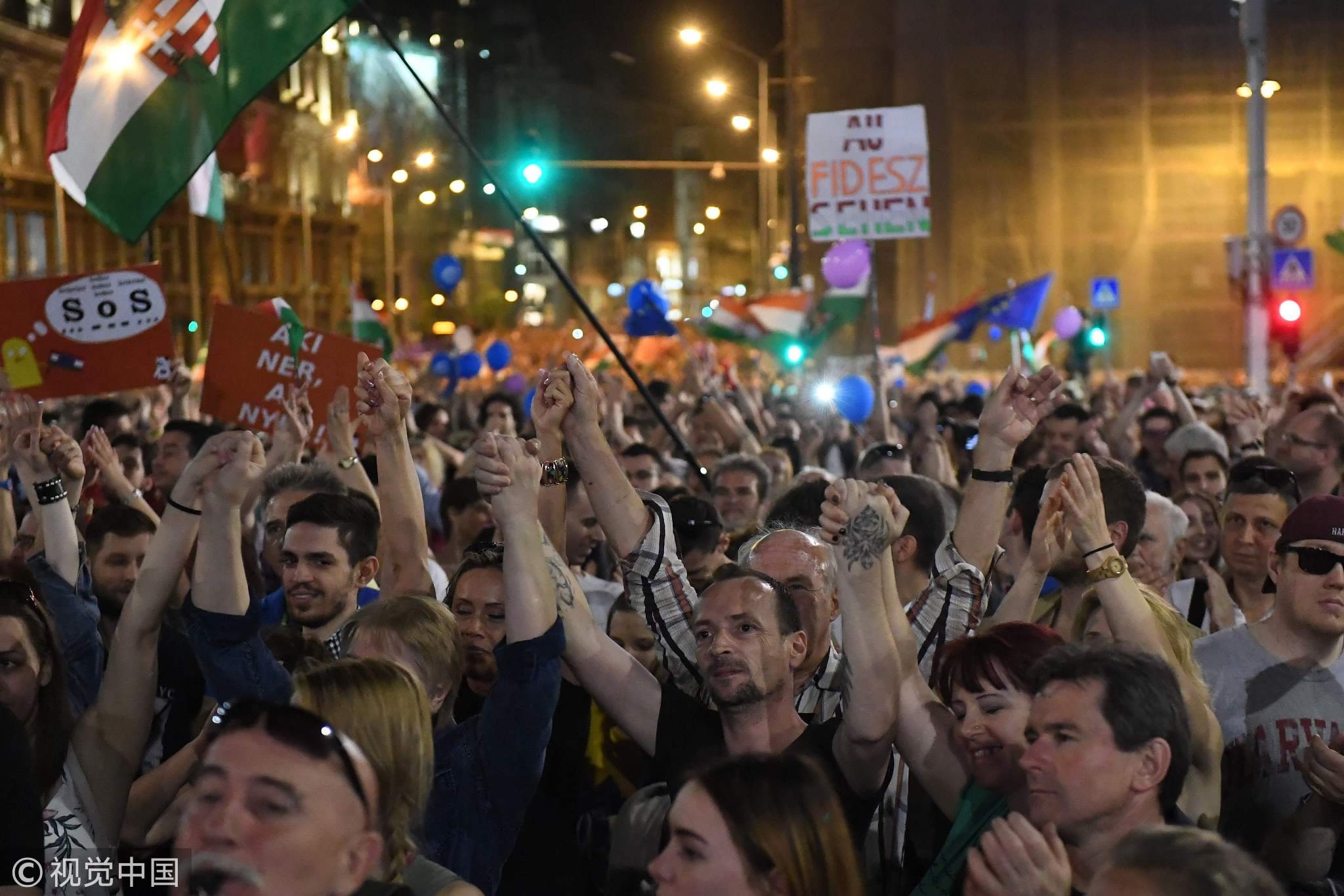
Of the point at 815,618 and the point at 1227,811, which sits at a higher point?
the point at 815,618

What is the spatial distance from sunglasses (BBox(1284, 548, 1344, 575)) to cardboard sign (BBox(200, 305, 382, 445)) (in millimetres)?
5330

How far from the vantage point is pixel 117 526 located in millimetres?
5852

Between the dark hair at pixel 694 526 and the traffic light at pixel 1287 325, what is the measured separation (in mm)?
13541

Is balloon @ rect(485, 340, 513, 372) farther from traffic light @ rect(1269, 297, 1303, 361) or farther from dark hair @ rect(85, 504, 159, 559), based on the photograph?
dark hair @ rect(85, 504, 159, 559)

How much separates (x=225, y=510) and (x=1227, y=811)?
2733 millimetres

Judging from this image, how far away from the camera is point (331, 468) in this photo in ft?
23.6

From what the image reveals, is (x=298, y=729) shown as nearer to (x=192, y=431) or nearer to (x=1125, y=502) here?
(x=1125, y=502)

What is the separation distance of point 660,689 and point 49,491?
247 cm

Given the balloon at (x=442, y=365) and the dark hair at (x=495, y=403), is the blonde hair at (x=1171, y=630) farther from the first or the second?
the balloon at (x=442, y=365)

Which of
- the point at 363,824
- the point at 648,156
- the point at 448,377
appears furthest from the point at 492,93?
the point at 363,824

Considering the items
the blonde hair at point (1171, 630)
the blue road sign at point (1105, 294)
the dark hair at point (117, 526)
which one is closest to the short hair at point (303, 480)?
the dark hair at point (117, 526)

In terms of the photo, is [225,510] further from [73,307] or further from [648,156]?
[648,156]

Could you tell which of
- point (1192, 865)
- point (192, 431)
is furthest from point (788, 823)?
point (192, 431)

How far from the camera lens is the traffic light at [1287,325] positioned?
18.7 meters
